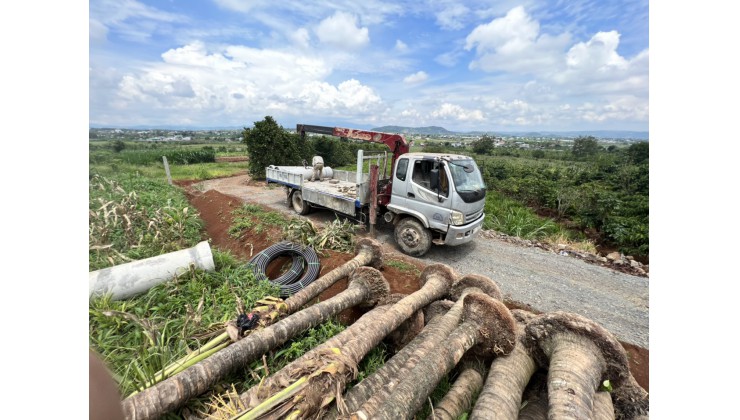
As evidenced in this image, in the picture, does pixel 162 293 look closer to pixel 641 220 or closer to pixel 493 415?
pixel 493 415

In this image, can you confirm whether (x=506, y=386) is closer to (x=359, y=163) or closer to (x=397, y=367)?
(x=397, y=367)

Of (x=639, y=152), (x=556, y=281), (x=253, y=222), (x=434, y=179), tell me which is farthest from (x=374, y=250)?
(x=639, y=152)

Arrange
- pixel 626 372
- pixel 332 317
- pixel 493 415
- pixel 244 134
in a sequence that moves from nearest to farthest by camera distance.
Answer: pixel 493 415 → pixel 626 372 → pixel 332 317 → pixel 244 134

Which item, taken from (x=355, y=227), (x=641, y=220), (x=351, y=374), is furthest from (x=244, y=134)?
(x=641, y=220)

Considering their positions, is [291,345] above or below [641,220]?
below

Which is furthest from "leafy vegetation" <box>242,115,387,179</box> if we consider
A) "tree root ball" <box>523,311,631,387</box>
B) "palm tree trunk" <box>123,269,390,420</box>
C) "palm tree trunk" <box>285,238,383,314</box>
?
"tree root ball" <box>523,311,631,387</box>

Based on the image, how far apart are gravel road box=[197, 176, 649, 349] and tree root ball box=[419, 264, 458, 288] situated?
1.76 meters

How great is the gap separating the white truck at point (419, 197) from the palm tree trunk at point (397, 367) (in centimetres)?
250

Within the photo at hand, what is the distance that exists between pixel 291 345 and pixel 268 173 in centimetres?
858

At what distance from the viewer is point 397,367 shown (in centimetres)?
241

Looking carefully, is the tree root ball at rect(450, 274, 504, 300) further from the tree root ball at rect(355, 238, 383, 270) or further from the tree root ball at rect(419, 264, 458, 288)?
the tree root ball at rect(355, 238, 383, 270)

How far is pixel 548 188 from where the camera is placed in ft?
44.6

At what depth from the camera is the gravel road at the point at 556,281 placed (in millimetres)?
4602

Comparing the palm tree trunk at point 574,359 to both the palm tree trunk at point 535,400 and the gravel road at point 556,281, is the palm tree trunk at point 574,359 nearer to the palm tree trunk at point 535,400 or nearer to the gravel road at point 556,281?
the palm tree trunk at point 535,400
